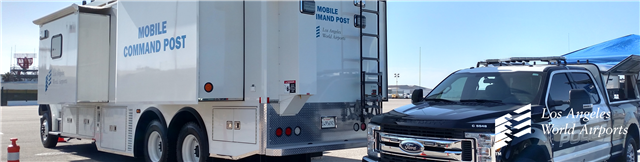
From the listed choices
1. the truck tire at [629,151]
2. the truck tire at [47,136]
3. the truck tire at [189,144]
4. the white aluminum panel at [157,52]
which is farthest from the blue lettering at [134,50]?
the truck tire at [629,151]

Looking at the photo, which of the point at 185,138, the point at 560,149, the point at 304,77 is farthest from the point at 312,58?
the point at 560,149

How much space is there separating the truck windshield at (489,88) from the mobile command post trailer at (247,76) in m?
1.45

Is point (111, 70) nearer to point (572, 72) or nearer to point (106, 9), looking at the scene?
point (106, 9)

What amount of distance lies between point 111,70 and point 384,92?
5.32m

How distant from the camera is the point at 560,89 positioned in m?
6.43

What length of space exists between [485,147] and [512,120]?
0.55m

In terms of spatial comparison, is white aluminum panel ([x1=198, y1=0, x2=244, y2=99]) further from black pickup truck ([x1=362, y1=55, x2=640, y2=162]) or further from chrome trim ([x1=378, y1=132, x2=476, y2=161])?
chrome trim ([x1=378, y1=132, x2=476, y2=161])

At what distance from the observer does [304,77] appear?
6906mm

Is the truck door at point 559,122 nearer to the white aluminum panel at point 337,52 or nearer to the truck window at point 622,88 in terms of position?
the truck window at point 622,88

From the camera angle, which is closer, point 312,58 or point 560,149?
point 560,149

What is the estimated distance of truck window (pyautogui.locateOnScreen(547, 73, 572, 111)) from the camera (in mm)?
6129

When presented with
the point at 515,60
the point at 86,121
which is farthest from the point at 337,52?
the point at 86,121

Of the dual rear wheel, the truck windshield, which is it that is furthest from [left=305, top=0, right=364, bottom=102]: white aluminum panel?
the dual rear wheel

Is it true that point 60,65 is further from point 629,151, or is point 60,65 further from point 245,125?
point 629,151
